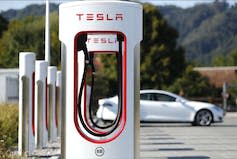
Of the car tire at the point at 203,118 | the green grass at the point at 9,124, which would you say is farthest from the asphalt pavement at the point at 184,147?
the car tire at the point at 203,118

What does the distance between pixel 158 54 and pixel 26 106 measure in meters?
41.2

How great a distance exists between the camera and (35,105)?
14344 millimetres

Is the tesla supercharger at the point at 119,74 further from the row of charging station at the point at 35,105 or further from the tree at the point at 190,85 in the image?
the tree at the point at 190,85

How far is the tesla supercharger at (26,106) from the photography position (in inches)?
491

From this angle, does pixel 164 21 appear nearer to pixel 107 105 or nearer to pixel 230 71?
A: pixel 230 71

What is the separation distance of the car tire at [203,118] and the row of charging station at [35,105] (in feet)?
26.3

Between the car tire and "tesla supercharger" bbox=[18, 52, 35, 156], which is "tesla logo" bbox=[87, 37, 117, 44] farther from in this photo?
the car tire

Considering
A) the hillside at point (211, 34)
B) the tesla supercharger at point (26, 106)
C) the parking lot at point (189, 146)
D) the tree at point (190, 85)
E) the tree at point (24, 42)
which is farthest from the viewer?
the hillside at point (211, 34)

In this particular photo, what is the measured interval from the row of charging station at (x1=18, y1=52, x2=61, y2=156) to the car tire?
8.02 meters

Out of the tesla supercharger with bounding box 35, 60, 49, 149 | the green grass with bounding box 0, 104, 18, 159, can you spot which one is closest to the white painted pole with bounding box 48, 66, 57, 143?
the green grass with bounding box 0, 104, 18, 159

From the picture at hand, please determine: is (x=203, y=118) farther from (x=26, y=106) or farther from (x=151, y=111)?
(x=26, y=106)

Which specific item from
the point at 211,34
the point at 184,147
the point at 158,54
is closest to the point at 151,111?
the point at 184,147

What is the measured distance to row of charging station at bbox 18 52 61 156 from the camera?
12.5 metres

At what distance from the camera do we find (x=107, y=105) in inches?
958
